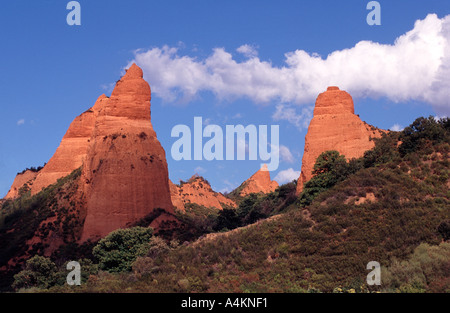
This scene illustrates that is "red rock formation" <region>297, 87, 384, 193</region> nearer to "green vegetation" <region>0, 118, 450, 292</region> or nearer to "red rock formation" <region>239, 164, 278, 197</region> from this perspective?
"green vegetation" <region>0, 118, 450, 292</region>

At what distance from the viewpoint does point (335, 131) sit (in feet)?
209

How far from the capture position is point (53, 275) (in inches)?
1442

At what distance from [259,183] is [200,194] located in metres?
A: 27.5

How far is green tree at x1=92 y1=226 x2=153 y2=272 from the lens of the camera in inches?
1508

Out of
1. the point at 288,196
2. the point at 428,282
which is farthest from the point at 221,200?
the point at 428,282

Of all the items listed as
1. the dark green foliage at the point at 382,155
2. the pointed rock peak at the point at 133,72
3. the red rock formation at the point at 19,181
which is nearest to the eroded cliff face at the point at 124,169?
the pointed rock peak at the point at 133,72

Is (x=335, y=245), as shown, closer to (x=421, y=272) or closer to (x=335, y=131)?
(x=421, y=272)

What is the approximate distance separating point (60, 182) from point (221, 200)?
48282 mm

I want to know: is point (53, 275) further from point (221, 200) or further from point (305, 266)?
point (221, 200)

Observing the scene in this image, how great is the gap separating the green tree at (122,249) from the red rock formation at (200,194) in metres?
54.1

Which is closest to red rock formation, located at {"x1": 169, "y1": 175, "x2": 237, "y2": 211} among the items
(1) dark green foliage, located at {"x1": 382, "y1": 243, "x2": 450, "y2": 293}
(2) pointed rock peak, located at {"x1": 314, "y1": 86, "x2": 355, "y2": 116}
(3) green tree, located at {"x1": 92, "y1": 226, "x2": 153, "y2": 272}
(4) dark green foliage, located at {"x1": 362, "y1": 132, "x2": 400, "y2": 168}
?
(2) pointed rock peak, located at {"x1": 314, "y1": 86, "x2": 355, "y2": 116}

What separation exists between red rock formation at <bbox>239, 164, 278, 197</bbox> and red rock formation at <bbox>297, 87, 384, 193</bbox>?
60188 millimetres

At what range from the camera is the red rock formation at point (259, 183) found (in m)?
126
